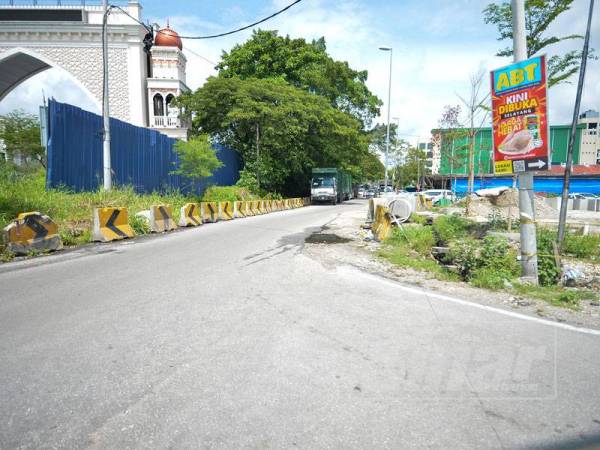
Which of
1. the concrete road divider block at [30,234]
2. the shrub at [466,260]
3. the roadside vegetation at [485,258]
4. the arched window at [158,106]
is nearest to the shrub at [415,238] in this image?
the roadside vegetation at [485,258]

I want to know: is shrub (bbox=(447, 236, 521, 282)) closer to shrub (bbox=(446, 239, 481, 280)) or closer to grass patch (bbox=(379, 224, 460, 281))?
shrub (bbox=(446, 239, 481, 280))

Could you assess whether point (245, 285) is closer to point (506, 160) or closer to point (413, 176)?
point (506, 160)

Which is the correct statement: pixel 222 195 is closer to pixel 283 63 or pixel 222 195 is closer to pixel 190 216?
pixel 190 216

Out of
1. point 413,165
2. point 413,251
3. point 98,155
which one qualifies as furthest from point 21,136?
point 413,165

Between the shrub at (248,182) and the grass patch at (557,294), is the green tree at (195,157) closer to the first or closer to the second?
the shrub at (248,182)

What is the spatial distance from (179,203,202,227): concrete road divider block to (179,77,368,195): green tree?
45.4 ft

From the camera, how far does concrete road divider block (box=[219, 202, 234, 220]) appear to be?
1702cm

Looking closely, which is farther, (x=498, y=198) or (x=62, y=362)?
(x=498, y=198)

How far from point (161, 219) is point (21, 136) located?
3329cm

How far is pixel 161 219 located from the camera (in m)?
12.0

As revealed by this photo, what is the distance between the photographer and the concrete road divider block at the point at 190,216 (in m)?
13.3

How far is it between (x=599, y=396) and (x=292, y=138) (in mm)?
28319

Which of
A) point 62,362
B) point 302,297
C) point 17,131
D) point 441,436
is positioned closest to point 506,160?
point 302,297

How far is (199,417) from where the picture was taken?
2.41 metres
